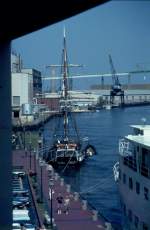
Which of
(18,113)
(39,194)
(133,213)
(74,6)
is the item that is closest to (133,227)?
(133,213)

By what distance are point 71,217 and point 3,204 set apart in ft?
11.7

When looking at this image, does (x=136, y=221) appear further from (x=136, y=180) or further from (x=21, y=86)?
(x=21, y=86)

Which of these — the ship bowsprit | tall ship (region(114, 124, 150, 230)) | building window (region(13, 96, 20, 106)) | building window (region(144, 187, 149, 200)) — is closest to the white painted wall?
building window (region(13, 96, 20, 106))

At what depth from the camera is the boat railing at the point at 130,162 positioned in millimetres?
5748

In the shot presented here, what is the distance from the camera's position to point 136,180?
5574mm

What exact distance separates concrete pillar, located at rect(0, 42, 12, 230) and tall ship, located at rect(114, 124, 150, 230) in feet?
9.09

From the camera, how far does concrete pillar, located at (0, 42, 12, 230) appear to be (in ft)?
8.00

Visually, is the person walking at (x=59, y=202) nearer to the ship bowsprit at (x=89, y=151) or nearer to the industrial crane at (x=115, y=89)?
the ship bowsprit at (x=89, y=151)

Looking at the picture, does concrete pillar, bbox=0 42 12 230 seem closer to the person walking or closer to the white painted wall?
the person walking

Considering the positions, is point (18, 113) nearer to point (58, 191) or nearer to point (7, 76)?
point (58, 191)

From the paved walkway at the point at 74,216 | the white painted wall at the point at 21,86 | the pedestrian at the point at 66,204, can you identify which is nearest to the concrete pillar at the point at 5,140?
the paved walkway at the point at 74,216

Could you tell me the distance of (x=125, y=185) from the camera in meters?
6.11

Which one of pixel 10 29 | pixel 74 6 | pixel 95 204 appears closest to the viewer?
pixel 74 6

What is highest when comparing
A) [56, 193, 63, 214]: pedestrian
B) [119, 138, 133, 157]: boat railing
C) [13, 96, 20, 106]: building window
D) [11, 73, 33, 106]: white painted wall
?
[11, 73, 33, 106]: white painted wall
